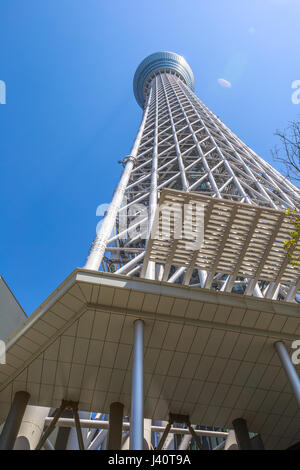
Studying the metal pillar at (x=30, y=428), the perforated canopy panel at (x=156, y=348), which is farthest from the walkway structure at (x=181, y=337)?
the metal pillar at (x=30, y=428)

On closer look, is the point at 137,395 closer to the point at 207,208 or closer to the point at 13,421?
the point at 13,421

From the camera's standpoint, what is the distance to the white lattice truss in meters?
9.90

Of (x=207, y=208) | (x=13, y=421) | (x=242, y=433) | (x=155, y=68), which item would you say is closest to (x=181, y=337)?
(x=207, y=208)

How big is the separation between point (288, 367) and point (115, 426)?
4679mm

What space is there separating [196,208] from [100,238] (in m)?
5.25

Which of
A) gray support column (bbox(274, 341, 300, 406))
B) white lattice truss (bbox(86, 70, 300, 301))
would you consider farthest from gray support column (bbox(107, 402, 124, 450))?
gray support column (bbox(274, 341, 300, 406))

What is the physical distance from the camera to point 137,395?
24.3 ft

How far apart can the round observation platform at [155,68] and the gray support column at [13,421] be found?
250 ft

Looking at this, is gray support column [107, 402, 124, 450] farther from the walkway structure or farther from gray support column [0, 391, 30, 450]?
gray support column [0, 391, 30, 450]

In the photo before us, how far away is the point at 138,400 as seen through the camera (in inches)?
289

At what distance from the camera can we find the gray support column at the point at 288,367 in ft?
26.3
